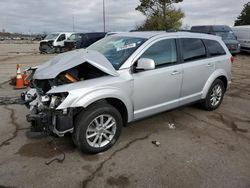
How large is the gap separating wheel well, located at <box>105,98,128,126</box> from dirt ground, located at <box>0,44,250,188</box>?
1.35ft

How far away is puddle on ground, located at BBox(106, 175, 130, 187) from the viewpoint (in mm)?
2981

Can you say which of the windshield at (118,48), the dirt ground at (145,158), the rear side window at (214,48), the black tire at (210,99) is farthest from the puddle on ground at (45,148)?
the rear side window at (214,48)

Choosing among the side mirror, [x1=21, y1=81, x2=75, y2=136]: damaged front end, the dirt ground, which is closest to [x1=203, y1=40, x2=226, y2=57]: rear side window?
the dirt ground

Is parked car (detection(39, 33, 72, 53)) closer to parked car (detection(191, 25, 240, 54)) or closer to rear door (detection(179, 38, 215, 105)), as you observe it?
parked car (detection(191, 25, 240, 54))

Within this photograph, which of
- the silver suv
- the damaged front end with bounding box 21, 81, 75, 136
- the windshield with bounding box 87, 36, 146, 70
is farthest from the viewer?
the windshield with bounding box 87, 36, 146, 70

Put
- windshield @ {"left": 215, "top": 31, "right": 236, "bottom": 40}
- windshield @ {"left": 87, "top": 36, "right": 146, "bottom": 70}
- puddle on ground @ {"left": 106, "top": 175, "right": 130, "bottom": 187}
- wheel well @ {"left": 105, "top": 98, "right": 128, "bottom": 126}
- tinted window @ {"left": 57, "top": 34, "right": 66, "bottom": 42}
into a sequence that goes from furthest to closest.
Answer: tinted window @ {"left": 57, "top": 34, "right": 66, "bottom": 42} → windshield @ {"left": 215, "top": 31, "right": 236, "bottom": 40} → windshield @ {"left": 87, "top": 36, "right": 146, "bottom": 70} → wheel well @ {"left": 105, "top": 98, "right": 128, "bottom": 126} → puddle on ground @ {"left": 106, "top": 175, "right": 130, "bottom": 187}

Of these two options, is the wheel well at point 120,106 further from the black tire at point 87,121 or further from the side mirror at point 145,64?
the side mirror at point 145,64

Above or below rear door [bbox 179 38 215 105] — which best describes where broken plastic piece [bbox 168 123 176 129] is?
below

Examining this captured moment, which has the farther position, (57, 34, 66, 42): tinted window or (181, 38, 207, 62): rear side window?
(57, 34, 66, 42): tinted window

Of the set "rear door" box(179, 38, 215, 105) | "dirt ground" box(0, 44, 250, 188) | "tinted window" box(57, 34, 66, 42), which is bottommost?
"dirt ground" box(0, 44, 250, 188)

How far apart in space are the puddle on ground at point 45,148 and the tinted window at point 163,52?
1.83 metres

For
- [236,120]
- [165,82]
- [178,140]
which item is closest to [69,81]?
[165,82]

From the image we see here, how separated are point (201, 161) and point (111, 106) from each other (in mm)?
1488

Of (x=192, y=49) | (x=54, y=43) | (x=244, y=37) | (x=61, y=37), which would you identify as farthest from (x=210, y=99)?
(x=61, y=37)
